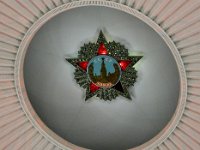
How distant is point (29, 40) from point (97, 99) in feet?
3.90

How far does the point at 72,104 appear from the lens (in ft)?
15.3

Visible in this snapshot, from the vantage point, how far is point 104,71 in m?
4.37

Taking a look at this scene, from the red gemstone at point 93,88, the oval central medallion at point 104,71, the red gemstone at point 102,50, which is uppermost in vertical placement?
the red gemstone at point 102,50

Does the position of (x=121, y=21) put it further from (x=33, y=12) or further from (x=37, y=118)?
(x=37, y=118)

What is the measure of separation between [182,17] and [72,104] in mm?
1891

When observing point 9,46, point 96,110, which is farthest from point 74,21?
point 96,110

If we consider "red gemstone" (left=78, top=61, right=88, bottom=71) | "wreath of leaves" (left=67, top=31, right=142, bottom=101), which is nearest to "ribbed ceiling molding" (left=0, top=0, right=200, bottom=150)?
"wreath of leaves" (left=67, top=31, right=142, bottom=101)

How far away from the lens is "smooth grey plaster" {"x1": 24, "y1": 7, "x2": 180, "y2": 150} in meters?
4.27

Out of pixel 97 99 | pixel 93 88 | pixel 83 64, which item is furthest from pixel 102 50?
pixel 97 99

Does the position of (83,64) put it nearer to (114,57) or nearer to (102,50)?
(102,50)

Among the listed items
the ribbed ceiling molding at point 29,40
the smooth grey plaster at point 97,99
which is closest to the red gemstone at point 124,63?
the smooth grey plaster at point 97,99

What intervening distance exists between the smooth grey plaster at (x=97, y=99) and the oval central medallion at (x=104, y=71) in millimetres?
250

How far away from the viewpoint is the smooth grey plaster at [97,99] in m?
4.27

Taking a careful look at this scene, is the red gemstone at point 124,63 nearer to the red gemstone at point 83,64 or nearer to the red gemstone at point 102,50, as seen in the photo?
the red gemstone at point 102,50
